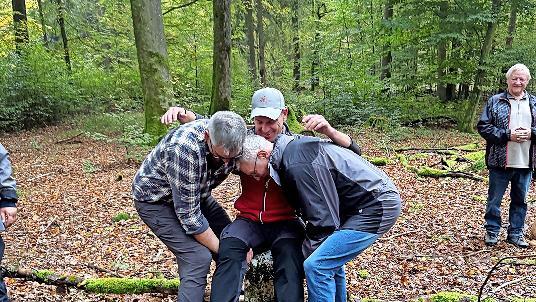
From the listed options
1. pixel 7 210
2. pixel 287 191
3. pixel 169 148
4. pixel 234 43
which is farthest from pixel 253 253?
pixel 234 43

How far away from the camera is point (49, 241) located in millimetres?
5988

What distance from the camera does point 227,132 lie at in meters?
2.69

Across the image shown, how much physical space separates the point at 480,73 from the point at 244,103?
8.14 metres

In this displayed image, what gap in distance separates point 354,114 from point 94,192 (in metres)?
10.8

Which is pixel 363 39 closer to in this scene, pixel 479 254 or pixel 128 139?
pixel 128 139

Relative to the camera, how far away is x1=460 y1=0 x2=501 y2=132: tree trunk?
577 inches

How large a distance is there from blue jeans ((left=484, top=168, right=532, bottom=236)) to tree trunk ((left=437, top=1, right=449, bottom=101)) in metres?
10.8

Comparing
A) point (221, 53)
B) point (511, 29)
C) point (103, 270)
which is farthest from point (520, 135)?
point (511, 29)

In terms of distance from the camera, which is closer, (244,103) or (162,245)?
(162,245)

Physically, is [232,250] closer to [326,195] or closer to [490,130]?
[326,195]

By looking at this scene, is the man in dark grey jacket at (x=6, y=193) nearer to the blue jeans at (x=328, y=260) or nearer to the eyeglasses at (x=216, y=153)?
the eyeglasses at (x=216, y=153)

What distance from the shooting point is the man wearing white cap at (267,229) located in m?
2.97

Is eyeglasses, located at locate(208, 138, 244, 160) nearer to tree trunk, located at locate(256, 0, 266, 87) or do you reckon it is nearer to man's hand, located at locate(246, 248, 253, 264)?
man's hand, located at locate(246, 248, 253, 264)

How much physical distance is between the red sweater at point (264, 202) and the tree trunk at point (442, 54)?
1365 centimetres
